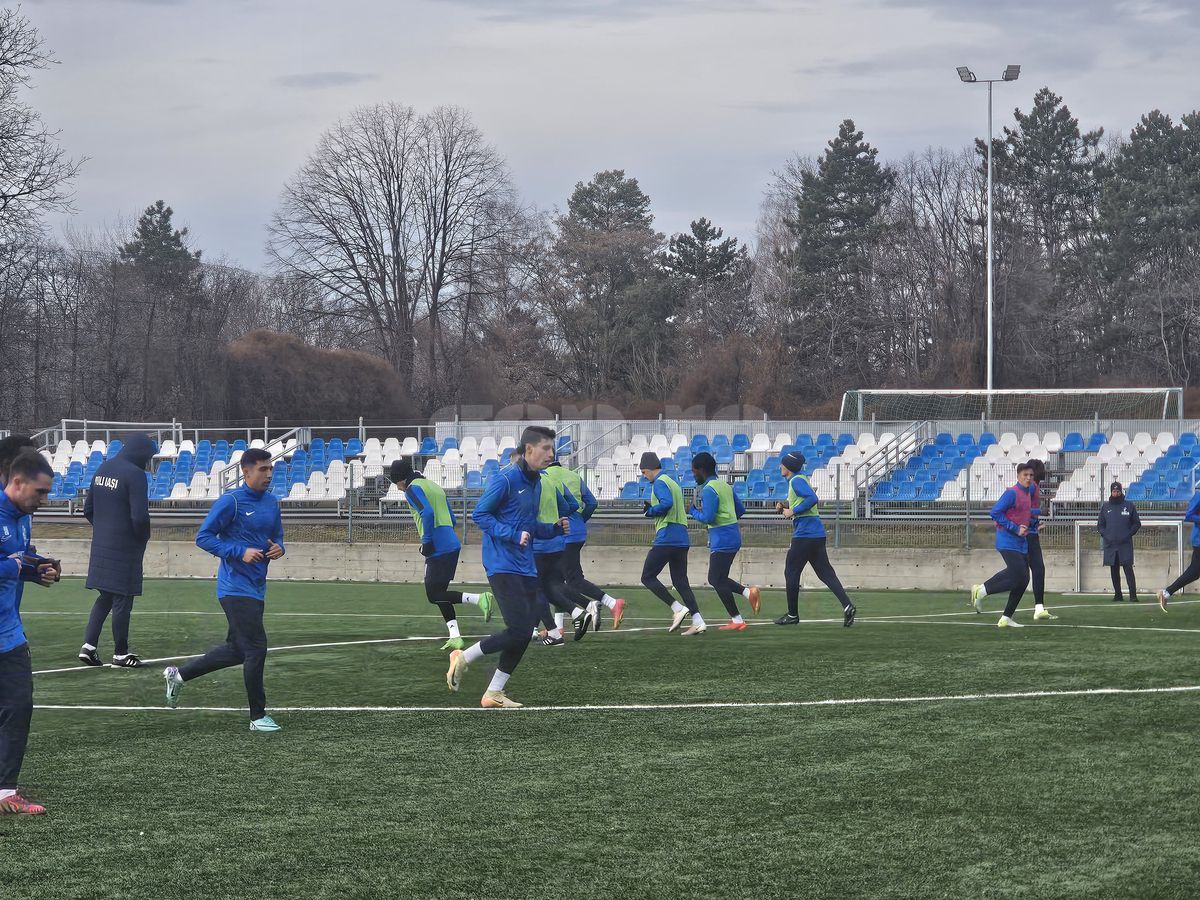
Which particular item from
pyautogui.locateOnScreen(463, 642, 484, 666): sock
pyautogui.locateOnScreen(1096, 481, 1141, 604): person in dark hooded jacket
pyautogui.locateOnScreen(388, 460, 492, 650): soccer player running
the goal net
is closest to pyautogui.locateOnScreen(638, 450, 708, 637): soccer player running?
pyautogui.locateOnScreen(388, 460, 492, 650): soccer player running

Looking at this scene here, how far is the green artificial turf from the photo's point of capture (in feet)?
19.1

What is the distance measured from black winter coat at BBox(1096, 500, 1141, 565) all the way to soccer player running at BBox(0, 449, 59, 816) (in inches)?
669

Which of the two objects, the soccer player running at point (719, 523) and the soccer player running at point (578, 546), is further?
the soccer player running at point (719, 523)

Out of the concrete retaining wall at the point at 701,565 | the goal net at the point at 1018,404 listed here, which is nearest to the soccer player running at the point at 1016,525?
the concrete retaining wall at the point at 701,565

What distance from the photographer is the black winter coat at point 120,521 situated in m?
12.6

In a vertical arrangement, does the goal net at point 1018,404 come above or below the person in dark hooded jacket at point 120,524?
above

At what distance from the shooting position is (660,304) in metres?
65.6

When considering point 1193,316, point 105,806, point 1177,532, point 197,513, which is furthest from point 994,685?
point 1193,316

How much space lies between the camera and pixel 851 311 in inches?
2376

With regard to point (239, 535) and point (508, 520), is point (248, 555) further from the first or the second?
point (508, 520)

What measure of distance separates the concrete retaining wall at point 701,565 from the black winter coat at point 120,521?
12.4m

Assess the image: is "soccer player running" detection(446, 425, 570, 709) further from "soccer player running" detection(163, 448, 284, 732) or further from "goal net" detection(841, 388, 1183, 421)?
"goal net" detection(841, 388, 1183, 421)

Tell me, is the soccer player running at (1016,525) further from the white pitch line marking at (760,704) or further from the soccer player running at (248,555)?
the soccer player running at (248,555)

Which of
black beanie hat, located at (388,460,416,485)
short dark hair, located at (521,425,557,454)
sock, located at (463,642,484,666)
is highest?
short dark hair, located at (521,425,557,454)
